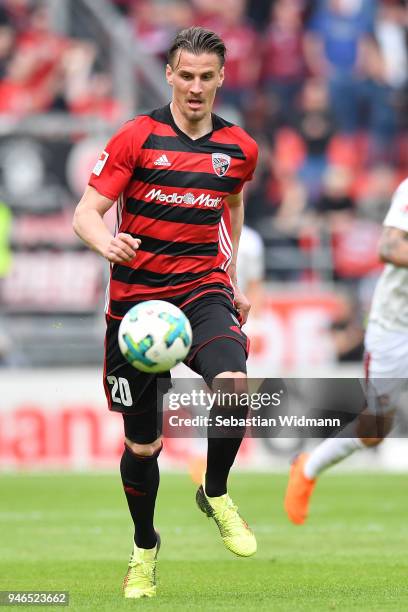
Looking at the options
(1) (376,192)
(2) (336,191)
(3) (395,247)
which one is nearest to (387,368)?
(3) (395,247)

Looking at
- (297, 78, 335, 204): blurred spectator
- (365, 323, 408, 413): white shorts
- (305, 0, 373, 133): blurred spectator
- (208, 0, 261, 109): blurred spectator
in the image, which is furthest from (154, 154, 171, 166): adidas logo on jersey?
(305, 0, 373, 133): blurred spectator

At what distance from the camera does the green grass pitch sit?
6.77 m

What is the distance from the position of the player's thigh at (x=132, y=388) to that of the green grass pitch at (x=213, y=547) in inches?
35.3

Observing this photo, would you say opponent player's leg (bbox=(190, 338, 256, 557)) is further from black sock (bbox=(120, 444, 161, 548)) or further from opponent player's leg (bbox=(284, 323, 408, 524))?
opponent player's leg (bbox=(284, 323, 408, 524))

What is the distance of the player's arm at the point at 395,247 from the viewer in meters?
8.82

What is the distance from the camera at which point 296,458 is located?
33.3ft

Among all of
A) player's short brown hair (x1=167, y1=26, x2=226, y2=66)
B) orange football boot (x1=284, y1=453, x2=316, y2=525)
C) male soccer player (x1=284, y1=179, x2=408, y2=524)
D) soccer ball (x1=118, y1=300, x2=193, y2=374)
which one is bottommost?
orange football boot (x1=284, y1=453, x2=316, y2=525)

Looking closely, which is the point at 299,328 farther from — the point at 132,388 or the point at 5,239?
the point at 132,388

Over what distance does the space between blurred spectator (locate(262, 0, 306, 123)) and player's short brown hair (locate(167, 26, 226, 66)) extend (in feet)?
41.7

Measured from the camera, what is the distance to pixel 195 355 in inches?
263

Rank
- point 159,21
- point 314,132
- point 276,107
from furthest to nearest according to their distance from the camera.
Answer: point 159,21, point 276,107, point 314,132

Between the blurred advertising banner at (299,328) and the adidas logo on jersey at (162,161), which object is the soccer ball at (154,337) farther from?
the blurred advertising banner at (299,328)

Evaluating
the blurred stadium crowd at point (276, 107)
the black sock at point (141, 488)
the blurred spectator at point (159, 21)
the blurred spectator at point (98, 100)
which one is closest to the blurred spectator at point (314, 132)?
the blurred stadium crowd at point (276, 107)

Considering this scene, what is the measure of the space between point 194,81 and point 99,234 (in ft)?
3.02
